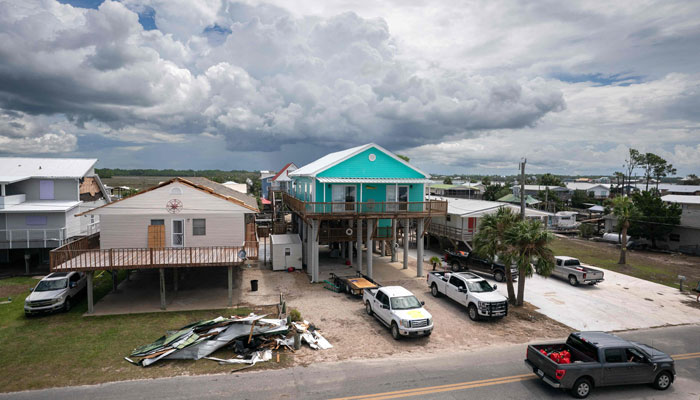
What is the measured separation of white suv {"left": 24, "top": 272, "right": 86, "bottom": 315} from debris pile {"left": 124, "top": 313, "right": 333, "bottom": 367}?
7804mm

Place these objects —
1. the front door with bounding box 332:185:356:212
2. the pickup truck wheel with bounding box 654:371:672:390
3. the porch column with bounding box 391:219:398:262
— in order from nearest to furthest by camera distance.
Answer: the pickup truck wheel with bounding box 654:371:672:390 → the front door with bounding box 332:185:356:212 → the porch column with bounding box 391:219:398:262

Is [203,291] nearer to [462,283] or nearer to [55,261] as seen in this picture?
[55,261]

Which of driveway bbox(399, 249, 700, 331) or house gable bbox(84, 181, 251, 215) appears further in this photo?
house gable bbox(84, 181, 251, 215)

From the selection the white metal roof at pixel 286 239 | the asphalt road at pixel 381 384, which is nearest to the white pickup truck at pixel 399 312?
the asphalt road at pixel 381 384

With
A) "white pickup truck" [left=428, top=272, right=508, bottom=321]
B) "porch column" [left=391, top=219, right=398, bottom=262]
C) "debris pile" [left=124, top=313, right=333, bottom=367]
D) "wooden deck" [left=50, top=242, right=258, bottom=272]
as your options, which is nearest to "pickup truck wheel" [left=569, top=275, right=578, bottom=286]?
"white pickup truck" [left=428, top=272, right=508, bottom=321]

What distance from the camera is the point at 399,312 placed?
16.2 meters

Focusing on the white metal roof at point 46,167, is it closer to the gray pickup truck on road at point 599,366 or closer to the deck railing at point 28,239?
the deck railing at point 28,239

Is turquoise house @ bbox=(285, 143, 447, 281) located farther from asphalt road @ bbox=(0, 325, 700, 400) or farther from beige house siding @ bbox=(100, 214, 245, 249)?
asphalt road @ bbox=(0, 325, 700, 400)

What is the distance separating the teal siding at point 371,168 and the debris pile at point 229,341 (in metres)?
13.3

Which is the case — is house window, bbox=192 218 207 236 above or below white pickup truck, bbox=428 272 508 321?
above

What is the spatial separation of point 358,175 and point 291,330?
13933 mm

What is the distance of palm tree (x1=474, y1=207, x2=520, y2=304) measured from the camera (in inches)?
808

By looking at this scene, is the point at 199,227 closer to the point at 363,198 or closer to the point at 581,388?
the point at 363,198

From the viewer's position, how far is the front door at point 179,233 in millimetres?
21938
